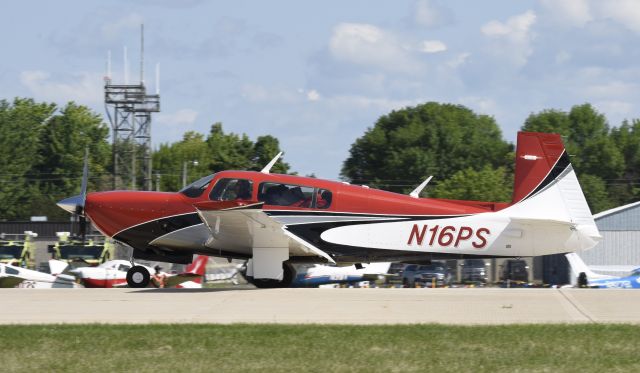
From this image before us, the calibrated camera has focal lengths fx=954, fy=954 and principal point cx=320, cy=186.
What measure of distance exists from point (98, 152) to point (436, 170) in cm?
3155

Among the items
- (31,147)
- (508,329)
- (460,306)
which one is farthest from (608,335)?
(31,147)

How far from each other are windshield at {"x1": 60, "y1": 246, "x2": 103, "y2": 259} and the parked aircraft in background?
19.5 m

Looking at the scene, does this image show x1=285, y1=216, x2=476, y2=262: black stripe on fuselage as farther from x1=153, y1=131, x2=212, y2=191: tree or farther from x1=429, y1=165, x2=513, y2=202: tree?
x1=153, y1=131, x2=212, y2=191: tree

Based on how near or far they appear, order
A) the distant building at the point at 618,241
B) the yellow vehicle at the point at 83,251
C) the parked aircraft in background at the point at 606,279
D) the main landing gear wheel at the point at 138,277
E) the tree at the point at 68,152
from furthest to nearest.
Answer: the tree at the point at 68,152
the distant building at the point at 618,241
the yellow vehicle at the point at 83,251
the parked aircraft in background at the point at 606,279
the main landing gear wheel at the point at 138,277

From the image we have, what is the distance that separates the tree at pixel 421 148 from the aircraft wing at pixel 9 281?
2125 inches

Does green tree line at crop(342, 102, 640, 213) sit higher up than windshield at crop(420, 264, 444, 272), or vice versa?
green tree line at crop(342, 102, 640, 213)

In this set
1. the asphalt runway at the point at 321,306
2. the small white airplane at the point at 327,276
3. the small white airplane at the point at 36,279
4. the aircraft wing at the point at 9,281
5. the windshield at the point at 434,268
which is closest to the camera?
the asphalt runway at the point at 321,306

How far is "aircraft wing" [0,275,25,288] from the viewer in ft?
79.2

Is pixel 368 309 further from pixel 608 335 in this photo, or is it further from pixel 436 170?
pixel 436 170

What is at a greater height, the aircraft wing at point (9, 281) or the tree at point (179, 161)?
the tree at point (179, 161)

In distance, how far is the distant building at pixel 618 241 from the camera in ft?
129

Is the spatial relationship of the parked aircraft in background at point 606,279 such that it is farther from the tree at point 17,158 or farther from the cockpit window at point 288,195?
the tree at point 17,158

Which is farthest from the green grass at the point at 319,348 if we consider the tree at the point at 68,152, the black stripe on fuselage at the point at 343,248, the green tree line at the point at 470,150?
the tree at the point at 68,152

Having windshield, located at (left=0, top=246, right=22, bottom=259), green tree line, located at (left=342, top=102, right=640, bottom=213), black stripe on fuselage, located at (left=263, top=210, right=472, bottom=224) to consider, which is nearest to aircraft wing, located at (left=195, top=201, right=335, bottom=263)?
black stripe on fuselage, located at (left=263, top=210, right=472, bottom=224)
